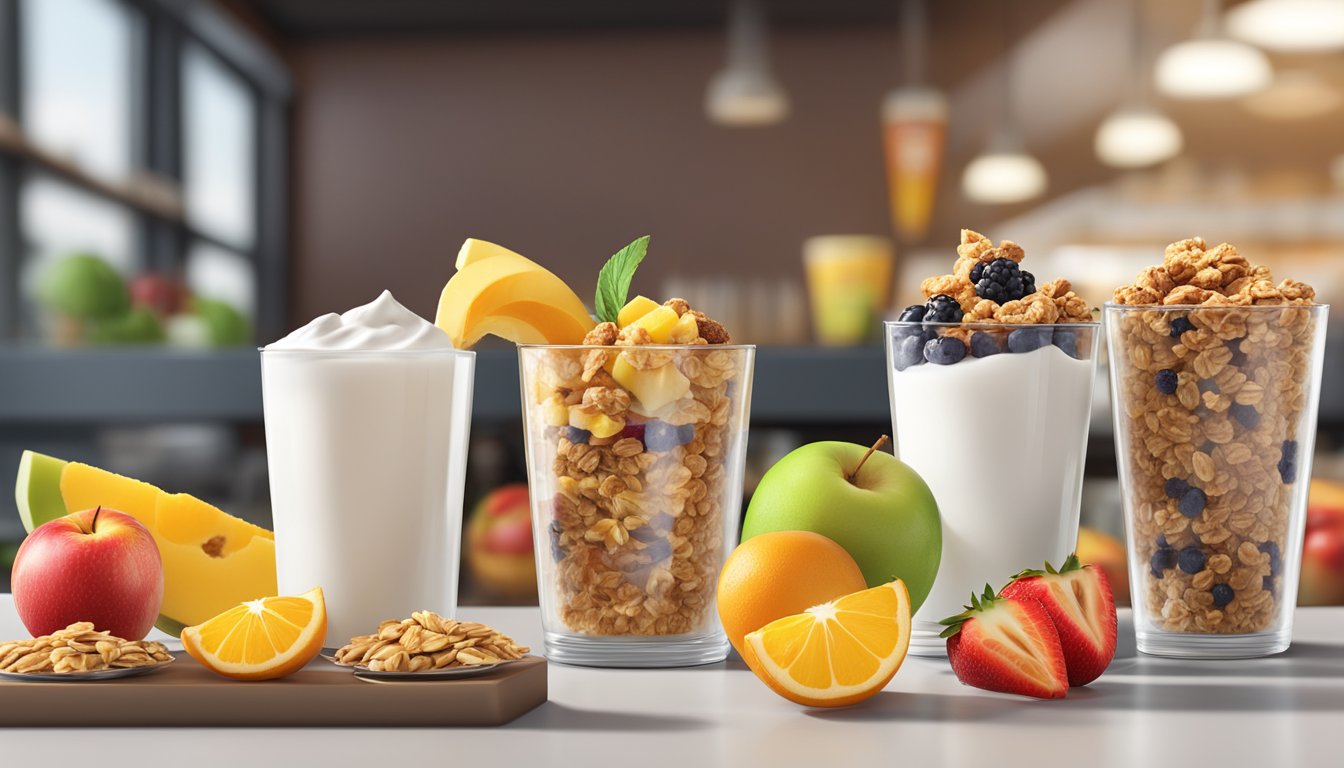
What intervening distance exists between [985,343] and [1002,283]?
1.6 inches

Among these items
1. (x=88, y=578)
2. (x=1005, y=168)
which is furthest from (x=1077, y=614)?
(x=1005, y=168)

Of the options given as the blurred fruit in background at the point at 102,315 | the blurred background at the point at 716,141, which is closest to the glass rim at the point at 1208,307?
the blurred fruit in background at the point at 102,315

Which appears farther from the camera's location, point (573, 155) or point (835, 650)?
point (573, 155)

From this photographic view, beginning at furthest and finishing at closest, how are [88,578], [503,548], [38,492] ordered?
[503,548], [38,492], [88,578]

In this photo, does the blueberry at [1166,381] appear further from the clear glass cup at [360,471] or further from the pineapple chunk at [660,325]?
the clear glass cup at [360,471]

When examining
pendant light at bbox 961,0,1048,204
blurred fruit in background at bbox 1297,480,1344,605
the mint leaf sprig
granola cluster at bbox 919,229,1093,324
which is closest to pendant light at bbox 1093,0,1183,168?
pendant light at bbox 961,0,1048,204

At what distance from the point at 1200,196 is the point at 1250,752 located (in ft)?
10.5

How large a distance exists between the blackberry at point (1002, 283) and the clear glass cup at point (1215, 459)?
54 millimetres

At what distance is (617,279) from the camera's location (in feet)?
2.52

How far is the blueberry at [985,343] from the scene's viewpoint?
0.76 meters

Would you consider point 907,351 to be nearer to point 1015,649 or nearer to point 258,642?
point 1015,649

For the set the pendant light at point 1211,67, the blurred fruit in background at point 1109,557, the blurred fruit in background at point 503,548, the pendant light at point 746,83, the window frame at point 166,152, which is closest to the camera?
the blurred fruit in background at point 1109,557

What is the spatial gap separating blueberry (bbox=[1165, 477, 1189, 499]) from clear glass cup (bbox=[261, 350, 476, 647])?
39 centimetres

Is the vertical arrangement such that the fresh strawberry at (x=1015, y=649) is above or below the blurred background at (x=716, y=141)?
below
